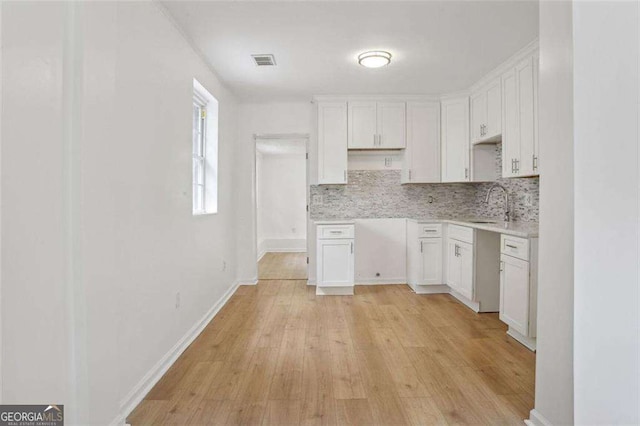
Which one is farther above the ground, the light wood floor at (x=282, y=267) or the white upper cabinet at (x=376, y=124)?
the white upper cabinet at (x=376, y=124)

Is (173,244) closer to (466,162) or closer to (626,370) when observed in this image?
(626,370)

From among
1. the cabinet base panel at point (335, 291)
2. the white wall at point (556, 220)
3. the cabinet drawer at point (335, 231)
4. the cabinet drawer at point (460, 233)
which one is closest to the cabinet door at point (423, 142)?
the cabinet drawer at point (460, 233)

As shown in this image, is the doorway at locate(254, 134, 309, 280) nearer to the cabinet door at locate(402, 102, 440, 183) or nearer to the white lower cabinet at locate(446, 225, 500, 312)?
the cabinet door at locate(402, 102, 440, 183)

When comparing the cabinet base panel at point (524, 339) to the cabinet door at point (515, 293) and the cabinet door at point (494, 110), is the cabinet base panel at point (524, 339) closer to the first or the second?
the cabinet door at point (515, 293)

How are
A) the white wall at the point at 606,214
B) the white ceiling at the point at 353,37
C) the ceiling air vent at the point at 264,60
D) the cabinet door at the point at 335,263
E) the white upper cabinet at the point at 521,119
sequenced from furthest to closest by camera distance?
1. the cabinet door at the point at 335,263
2. the ceiling air vent at the point at 264,60
3. the white upper cabinet at the point at 521,119
4. the white ceiling at the point at 353,37
5. the white wall at the point at 606,214

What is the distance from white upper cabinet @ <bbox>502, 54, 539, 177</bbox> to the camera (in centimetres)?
291

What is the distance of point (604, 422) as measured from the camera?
3.10 feet

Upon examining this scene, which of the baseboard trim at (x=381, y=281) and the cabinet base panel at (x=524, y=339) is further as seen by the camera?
the baseboard trim at (x=381, y=281)

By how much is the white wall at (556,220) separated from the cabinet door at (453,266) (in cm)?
215

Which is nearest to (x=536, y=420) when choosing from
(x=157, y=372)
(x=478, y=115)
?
(x=157, y=372)

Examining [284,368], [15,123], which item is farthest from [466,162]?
[15,123]

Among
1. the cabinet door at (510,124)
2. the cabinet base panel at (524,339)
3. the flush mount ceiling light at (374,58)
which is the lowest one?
the cabinet base panel at (524,339)

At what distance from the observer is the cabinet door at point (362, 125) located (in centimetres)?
431

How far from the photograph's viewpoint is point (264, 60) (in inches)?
125
